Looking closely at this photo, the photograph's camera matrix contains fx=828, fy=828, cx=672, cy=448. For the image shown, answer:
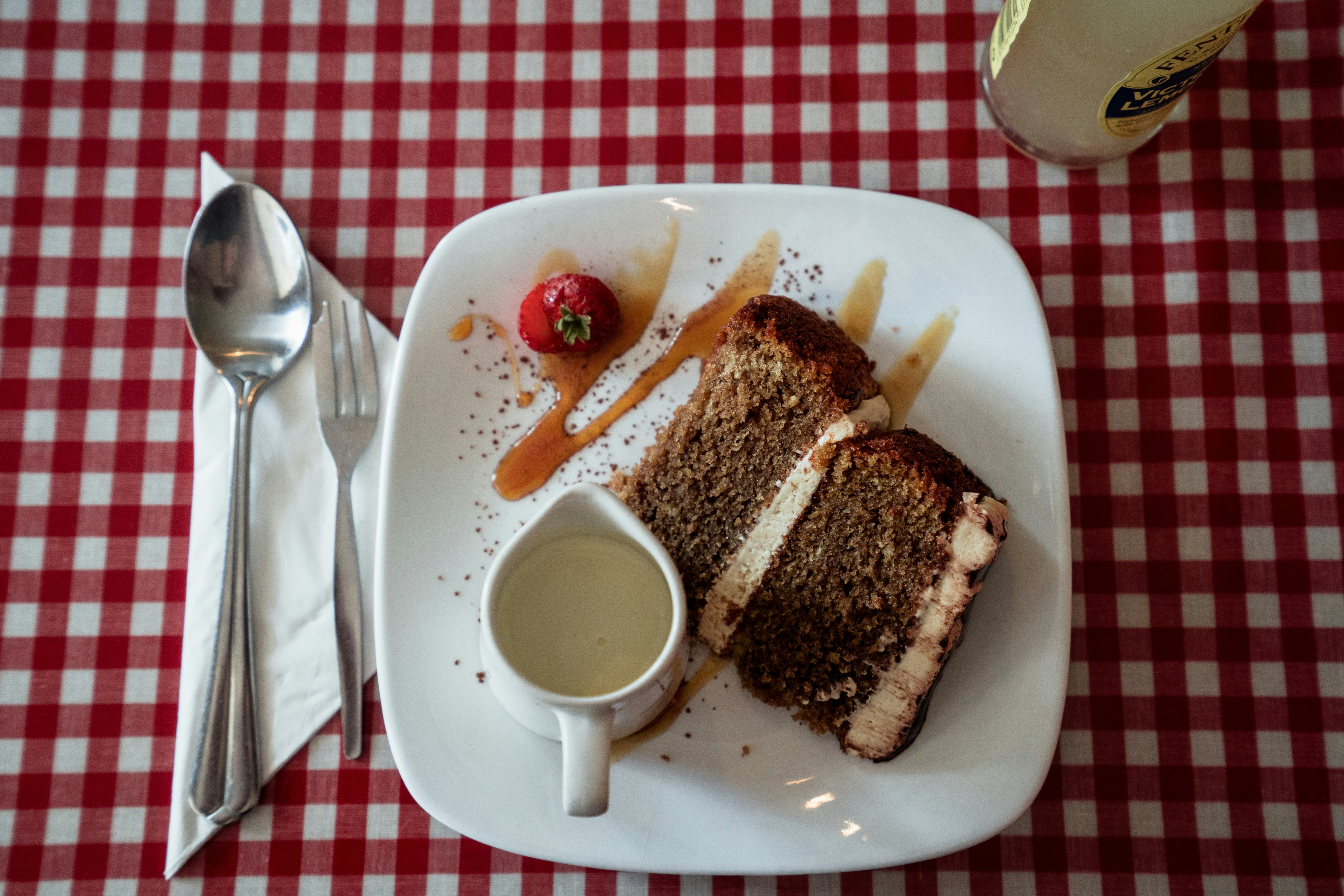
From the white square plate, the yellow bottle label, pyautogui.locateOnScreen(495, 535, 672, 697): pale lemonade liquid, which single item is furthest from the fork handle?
the yellow bottle label

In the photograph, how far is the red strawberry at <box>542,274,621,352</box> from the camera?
63.4 inches

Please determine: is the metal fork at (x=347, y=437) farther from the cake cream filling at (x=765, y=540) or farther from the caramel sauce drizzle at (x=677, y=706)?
the cake cream filling at (x=765, y=540)

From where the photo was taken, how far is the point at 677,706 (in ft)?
5.33

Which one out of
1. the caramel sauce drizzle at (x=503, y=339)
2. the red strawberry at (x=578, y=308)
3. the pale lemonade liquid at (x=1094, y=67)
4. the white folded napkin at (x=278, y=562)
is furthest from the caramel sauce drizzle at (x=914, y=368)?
the white folded napkin at (x=278, y=562)

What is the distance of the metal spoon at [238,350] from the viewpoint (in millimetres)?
1650

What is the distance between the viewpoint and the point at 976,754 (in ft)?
5.12

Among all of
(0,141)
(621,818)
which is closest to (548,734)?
(621,818)

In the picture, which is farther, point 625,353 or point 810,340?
point 625,353

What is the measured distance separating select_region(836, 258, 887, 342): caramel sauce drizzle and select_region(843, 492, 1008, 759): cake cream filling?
404 mm

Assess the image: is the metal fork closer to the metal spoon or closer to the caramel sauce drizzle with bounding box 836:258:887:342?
the metal spoon

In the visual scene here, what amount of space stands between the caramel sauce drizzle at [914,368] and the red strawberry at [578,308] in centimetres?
57

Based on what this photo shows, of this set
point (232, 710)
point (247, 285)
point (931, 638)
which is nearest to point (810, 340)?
point (931, 638)

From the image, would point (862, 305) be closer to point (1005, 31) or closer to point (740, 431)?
point (740, 431)

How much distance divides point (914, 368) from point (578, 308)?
68cm
